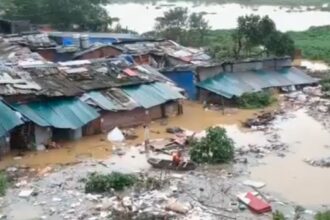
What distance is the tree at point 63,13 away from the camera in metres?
33.3

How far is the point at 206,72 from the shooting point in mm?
22188

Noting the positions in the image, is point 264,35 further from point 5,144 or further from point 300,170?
point 5,144

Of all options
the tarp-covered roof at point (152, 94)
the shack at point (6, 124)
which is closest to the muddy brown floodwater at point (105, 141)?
the shack at point (6, 124)

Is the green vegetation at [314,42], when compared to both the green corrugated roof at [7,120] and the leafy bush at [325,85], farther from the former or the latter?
the green corrugated roof at [7,120]

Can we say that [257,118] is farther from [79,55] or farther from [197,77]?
[79,55]

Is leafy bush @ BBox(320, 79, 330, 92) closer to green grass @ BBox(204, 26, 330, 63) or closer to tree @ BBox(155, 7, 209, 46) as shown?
green grass @ BBox(204, 26, 330, 63)

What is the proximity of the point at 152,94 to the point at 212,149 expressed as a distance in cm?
482

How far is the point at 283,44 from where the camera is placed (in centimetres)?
2691

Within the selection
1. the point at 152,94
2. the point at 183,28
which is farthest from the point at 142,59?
the point at 183,28

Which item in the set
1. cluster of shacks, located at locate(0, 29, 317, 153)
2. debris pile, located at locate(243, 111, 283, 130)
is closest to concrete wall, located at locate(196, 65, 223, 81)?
cluster of shacks, located at locate(0, 29, 317, 153)

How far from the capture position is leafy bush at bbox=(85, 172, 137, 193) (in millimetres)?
12781

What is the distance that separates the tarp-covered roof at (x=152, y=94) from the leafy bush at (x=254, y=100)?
253 centimetres

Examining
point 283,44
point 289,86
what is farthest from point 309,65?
point 289,86

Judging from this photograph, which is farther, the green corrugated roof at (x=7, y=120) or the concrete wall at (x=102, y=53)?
the concrete wall at (x=102, y=53)
